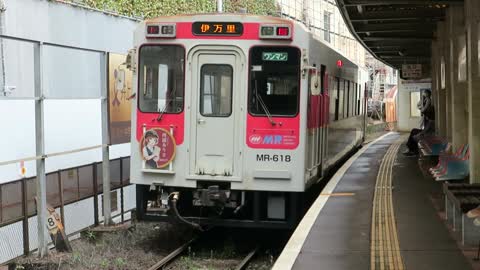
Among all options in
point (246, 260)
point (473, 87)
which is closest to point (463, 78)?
point (473, 87)

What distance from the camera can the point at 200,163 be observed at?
29.8ft

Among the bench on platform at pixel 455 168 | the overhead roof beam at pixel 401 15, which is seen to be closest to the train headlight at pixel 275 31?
the bench on platform at pixel 455 168

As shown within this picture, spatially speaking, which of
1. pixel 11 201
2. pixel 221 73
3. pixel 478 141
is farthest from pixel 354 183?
pixel 11 201

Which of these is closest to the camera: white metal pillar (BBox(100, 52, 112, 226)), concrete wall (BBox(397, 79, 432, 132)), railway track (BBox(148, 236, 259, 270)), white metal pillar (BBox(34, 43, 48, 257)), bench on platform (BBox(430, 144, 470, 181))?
white metal pillar (BBox(34, 43, 48, 257))

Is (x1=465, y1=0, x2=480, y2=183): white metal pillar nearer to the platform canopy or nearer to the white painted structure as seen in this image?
the platform canopy

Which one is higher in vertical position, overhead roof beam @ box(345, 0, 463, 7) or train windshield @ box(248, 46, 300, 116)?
overhead roof beam @ box(345, 0, 463, 7)

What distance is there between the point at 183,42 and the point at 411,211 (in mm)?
3871

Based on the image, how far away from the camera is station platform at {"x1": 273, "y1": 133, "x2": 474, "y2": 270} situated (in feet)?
20.8

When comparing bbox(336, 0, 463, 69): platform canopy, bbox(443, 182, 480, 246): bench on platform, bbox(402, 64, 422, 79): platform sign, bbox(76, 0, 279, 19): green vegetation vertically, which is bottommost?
bbox(443, 182, 480, 246): bench on platform

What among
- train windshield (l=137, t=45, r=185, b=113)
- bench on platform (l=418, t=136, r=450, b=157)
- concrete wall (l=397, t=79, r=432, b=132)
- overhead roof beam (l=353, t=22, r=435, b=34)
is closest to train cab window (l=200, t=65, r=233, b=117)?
train windshield (l=137, t=45, r=185, b=113)

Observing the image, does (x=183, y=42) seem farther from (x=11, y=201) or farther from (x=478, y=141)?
(x=478, y=141)

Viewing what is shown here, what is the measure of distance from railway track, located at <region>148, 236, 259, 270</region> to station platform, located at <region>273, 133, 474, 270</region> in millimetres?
1064

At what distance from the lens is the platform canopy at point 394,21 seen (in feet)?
45.1

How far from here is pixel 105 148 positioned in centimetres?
999
